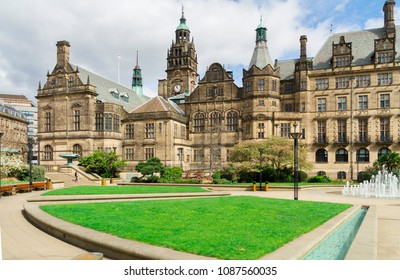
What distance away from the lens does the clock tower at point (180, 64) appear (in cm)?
6756

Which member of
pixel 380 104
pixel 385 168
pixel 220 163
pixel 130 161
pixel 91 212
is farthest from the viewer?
pixel 130 161

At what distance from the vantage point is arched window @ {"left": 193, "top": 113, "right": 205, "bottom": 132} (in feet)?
161

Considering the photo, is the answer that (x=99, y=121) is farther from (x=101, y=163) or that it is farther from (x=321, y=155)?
(x=321, y=155)

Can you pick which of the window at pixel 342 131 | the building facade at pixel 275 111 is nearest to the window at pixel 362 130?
the building facade at pixel 275 111

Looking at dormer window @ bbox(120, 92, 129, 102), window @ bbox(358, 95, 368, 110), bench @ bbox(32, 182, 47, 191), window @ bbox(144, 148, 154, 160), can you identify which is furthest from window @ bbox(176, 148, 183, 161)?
window @ bbox(358, 95, 368, 110)

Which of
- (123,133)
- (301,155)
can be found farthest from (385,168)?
(123,133)

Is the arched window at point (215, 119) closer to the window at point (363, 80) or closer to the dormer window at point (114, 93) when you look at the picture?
the dormer window at point (114, 93)

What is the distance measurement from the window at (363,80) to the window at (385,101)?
2.36 m

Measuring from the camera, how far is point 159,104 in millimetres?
47812

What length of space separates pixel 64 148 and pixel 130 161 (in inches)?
371

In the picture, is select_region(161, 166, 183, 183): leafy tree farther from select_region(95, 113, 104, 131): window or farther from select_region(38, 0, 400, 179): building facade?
select_region(95, 113, 104, 131): window

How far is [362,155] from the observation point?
41.3 meters
